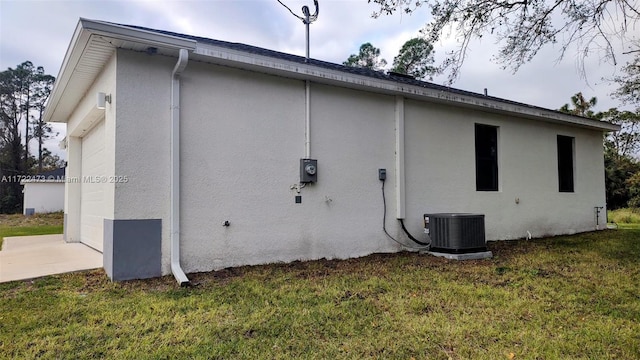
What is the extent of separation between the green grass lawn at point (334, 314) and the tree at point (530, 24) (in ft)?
12.1

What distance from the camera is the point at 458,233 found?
5.99 metres

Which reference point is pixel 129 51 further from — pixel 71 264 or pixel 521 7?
pixel 521 7

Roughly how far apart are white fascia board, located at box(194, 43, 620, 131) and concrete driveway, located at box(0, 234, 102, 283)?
11.0ft

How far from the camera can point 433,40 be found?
6414 mm

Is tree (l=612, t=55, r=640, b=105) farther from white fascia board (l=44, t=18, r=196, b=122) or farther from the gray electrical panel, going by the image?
white fascia board (l=44, t=18, r=196, b=122)

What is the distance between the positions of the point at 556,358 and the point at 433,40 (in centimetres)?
537

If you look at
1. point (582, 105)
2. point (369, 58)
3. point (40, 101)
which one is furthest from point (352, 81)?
point (40, 101)

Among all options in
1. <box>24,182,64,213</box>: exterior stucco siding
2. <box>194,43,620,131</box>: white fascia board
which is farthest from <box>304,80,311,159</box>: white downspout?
<box>24,182,64,213</box>: exterior stucco siding

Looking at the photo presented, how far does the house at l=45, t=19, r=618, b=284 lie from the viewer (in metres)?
4.47

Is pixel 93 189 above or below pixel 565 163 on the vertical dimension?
below

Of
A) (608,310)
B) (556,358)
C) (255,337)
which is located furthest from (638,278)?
(255,337)

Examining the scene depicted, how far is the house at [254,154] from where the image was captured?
4.47 metres

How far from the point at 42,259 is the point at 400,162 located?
5.99 meters

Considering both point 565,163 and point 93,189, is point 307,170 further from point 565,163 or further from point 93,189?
point 565,163
